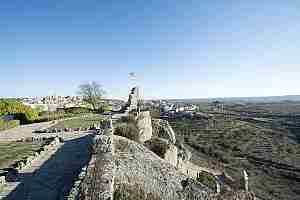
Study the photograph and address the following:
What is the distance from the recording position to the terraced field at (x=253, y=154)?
36562mm

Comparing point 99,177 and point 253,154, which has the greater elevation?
point 99,177

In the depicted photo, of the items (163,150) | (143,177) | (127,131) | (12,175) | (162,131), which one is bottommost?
(163,150)

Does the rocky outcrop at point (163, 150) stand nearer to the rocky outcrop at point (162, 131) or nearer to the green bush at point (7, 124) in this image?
the rocky outcrop at point (162, 131)

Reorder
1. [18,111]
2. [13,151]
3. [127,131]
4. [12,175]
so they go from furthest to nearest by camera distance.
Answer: [18,111], [127,131], [13,151], [12,175]

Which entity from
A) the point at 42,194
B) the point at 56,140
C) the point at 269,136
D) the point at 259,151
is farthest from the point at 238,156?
the point at 42,194

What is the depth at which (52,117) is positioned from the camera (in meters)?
40.5

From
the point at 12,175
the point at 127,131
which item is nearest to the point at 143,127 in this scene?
the point at 127,131

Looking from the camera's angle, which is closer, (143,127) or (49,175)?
(49,175)

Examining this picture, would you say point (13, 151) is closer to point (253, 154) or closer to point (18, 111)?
point (18, 111)

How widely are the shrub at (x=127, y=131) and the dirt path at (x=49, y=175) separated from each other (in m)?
4.91

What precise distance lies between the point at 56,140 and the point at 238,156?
117 ft

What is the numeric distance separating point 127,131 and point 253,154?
33.4 m

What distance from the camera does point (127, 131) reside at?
79.6 ft

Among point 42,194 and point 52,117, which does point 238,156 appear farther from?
point 42,194
